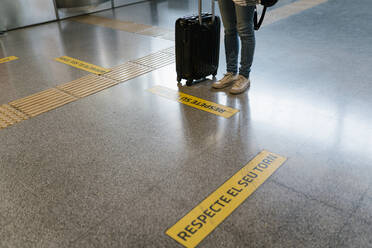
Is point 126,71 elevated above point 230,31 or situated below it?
below

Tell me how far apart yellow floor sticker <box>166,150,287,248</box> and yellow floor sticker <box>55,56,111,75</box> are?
6.94ft

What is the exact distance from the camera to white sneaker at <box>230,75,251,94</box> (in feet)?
9.56

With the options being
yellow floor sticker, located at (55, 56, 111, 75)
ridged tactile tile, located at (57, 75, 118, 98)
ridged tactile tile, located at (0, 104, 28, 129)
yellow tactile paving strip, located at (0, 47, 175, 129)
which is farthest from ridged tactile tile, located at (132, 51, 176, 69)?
ridged tactile tile, located at (0, 104, 28, 129)

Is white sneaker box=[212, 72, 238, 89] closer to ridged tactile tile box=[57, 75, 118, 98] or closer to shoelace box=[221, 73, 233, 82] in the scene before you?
shoelace box=[221, 73, 233, 82]

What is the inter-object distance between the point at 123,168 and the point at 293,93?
5.40ft

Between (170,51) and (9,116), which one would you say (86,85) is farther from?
(170,51)

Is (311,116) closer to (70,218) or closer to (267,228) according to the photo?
(267,228)

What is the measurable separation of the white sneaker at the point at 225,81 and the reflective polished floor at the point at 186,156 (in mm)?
76

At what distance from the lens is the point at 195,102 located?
2.83 meters

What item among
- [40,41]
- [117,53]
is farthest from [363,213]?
[40,41]

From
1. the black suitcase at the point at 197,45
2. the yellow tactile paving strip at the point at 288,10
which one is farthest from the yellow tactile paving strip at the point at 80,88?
the yellow tactile paving strip at the point at 288,10

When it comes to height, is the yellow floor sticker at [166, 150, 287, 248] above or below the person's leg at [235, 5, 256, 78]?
below

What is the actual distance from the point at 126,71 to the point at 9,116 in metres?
1.24

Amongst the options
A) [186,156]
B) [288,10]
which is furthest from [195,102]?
Result: [288,10]
